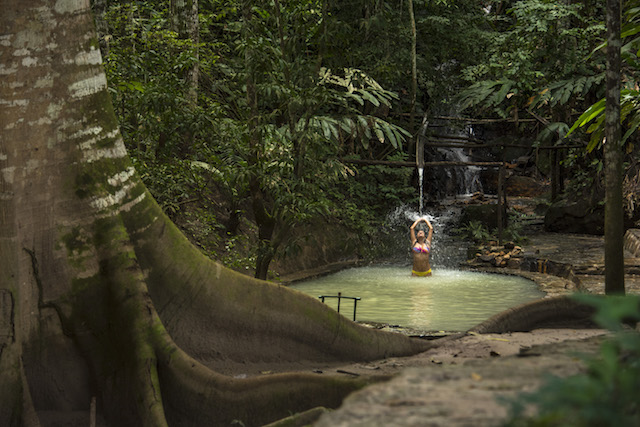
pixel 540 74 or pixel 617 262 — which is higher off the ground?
pixel 540 74

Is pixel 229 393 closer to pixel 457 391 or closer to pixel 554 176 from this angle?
pixel 457 391

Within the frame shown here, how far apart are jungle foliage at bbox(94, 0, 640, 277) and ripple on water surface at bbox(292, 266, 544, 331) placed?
1772mm

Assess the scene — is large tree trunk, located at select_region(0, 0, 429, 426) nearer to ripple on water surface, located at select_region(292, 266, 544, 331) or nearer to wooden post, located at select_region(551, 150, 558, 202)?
ripple on water surface, located at select_region(292, 266, 544, 331)

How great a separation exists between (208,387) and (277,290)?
108cm

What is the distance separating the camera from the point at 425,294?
41.8 feet

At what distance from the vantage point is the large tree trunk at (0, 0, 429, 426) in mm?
4484

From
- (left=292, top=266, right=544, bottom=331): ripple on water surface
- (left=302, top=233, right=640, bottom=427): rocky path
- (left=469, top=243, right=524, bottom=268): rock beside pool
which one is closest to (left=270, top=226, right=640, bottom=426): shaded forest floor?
(left=302, top=233, right=640, bottom=427): rocky path

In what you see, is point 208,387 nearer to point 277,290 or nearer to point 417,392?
point 277,290

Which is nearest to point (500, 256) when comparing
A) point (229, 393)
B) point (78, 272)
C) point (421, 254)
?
point (421, 254)

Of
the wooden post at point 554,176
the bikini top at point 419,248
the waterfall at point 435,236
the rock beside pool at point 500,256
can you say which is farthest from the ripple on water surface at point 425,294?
the wooden post at point 554,176

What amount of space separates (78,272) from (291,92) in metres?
4.79

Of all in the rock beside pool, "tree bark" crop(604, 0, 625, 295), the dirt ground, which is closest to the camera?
the dirt ground

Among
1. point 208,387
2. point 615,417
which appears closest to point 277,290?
point 208,387

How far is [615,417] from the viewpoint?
1447 mm
